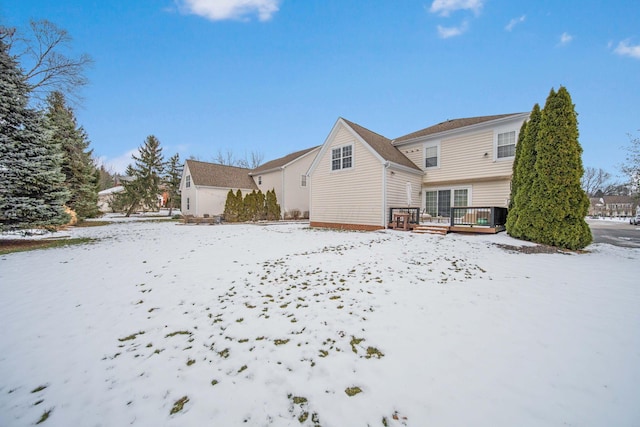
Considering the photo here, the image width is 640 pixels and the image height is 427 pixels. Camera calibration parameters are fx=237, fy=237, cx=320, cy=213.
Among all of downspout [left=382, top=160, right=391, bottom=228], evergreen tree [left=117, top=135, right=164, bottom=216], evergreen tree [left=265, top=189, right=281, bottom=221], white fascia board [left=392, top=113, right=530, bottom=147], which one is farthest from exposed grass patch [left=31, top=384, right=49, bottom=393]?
evergreen tree [left=117, top=135, right=164, bottom=216]

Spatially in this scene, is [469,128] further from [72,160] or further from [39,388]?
[72,160]

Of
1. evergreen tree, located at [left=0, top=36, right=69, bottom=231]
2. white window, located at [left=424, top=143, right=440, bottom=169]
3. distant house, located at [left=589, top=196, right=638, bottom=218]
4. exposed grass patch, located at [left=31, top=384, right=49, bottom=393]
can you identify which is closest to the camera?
exposed grass patch, located at [left=31, top=384, right=49, bottom=393]

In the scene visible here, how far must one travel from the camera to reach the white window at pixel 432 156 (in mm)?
13703

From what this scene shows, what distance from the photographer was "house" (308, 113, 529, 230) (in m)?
12.0

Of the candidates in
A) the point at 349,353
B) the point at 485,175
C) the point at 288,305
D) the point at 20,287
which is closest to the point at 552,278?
the point at 349,353

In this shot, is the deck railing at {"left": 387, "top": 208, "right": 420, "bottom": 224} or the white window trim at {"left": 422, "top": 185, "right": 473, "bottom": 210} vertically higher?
the white window trim at {"left": 422, "top": 185, "right": 473, "bottom": 210}

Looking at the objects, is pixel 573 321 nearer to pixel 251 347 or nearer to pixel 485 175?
pixel 251 347

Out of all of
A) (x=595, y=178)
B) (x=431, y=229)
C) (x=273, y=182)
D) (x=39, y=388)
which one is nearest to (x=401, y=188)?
(x=431, y=229)

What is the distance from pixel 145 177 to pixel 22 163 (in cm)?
2287

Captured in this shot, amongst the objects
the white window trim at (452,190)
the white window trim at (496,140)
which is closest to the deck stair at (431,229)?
the white window trim at (452,190)

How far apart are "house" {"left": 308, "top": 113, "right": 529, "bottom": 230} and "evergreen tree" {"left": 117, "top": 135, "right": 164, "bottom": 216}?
24.7m

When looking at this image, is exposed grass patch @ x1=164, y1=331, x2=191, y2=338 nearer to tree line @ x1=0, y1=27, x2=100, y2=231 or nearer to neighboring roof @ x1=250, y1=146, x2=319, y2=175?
tree line @ x1=0, y1=27, x2=100, y2=231

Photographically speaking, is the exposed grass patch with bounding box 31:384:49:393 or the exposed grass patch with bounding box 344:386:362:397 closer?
the exposed grass patch with bounding box 344:386:362:397

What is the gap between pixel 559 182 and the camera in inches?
315
